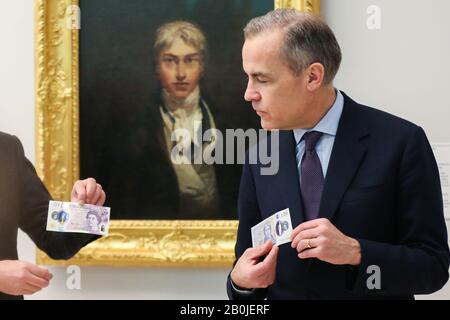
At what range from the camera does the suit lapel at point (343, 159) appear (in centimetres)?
193

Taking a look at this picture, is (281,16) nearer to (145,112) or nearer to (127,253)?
(145,112)

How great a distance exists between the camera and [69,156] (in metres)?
3.43

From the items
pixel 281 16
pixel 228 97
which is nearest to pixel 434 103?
pixel 228 97

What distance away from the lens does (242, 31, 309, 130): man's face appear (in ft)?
6.45

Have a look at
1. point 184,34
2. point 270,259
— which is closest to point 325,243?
point 270,259

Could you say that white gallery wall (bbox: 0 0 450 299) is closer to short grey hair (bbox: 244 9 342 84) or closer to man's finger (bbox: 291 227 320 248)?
short grey hair (bbox: 244 9 342 84)

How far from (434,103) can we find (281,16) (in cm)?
164

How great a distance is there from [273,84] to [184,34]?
1.50 m

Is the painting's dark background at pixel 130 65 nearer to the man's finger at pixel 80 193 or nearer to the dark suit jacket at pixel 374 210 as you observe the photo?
the man's finger at pixel 80 193

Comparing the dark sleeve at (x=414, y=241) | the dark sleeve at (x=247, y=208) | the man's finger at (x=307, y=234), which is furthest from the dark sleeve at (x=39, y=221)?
the dark sleeve at (x=414, y=241)

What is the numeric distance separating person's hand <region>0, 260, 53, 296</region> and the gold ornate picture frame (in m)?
1.11

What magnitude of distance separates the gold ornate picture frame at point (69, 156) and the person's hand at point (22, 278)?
1.11 m

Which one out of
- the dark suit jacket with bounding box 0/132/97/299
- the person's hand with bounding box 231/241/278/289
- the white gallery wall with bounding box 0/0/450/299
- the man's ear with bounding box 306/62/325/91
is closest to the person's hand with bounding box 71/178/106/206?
the dark suit jacket with bounding box 0/132/97/299
